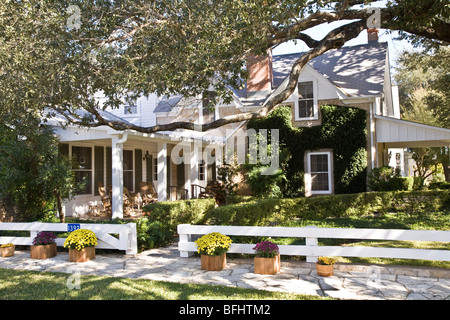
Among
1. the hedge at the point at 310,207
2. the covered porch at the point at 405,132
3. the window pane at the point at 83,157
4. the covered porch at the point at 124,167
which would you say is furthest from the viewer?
the covered porch at the point at 405,132

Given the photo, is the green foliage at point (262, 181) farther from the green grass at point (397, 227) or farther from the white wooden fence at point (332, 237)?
the white wooden fence at point (332, 237)

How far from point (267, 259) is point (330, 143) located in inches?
434

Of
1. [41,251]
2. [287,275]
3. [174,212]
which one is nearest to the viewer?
[287,275]

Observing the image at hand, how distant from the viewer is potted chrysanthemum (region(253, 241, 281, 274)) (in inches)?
264

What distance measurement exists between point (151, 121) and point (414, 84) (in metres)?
35.1

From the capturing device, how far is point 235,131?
59.7 feet

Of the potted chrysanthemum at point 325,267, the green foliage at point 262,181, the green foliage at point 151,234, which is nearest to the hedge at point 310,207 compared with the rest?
the green foliage at point 151,234

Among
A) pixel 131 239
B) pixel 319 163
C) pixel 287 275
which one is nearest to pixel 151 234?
pixel 131 239

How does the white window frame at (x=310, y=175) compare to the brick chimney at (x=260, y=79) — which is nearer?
the white window frame at (x=310, y=175)

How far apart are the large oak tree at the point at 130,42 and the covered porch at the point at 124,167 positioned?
10.8 feet

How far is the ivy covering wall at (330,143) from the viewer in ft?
53.1

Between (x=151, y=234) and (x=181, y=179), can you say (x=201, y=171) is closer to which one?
(x=181, y=179)
